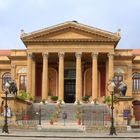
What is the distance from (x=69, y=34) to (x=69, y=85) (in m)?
8.34

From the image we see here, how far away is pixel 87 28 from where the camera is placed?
236 feet

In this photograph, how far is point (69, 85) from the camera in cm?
7712

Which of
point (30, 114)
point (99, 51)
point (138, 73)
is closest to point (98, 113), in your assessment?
point (30, 114)

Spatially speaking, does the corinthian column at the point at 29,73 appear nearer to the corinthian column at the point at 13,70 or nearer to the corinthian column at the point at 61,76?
the corinthian column at the point at 61,76

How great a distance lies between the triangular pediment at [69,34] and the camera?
71.6 metres

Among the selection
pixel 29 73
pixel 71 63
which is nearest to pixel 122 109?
pixel 29 73

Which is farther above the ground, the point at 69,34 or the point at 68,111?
the point at 69,34

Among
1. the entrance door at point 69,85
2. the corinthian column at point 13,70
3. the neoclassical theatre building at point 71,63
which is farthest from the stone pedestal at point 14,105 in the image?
the corinthian column at point 13,70

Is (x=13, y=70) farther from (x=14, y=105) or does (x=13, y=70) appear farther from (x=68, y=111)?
(x=14, y=105)

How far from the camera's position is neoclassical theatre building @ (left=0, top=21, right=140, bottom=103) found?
7200cm

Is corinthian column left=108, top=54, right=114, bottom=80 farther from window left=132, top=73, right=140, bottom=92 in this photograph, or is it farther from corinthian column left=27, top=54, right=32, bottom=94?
corinthian column left=27, top=54, right=32, bottom=94

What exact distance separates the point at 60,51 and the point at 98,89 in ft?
27.1

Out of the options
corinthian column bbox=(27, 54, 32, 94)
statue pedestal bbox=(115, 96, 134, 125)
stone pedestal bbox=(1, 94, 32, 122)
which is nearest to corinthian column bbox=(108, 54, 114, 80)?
corinthian column bbox=(27, 54, 32, 94)

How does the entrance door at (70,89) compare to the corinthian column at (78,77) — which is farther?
the entrance door at (70,89)
